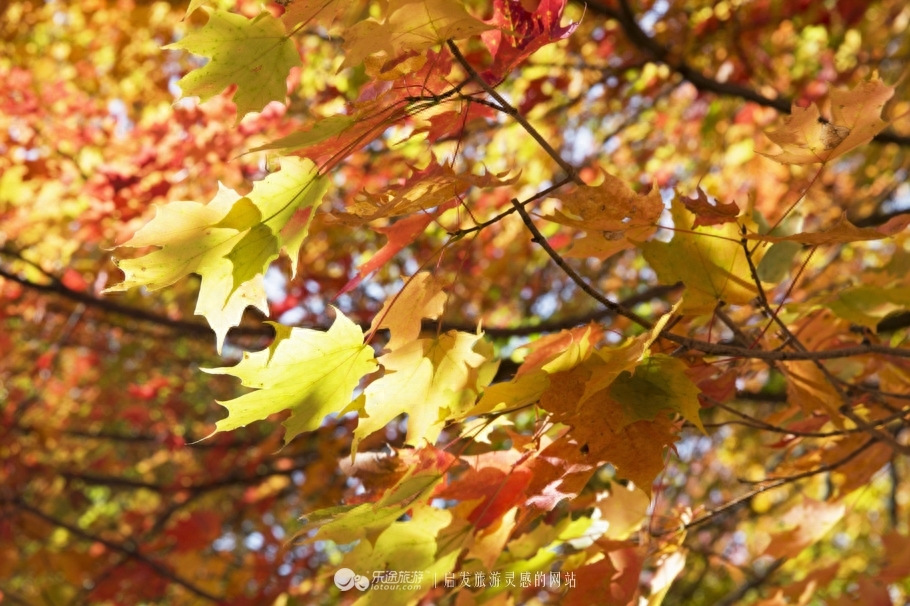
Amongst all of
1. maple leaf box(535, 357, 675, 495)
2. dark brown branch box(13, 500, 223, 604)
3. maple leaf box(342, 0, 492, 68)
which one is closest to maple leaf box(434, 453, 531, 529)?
maple leaf box(535, 357, 675, 495)

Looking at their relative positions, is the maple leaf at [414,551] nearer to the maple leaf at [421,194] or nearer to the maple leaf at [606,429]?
Result: the maple leaf at [606,429]

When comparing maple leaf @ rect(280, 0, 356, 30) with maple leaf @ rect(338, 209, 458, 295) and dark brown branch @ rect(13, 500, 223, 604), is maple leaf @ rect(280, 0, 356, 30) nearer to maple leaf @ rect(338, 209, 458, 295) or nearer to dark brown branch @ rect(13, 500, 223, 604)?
maple leaf @ rect(338, 209, 458, 295)

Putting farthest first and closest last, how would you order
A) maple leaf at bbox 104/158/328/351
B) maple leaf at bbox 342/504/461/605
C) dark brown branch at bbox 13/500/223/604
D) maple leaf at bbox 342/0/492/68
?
dark brown branch at bbox 13/500/223/604, maple leaf at bbox 342/504/461/605, maple leaf at bbox 104/158/328/351, maple leaf at bbox 342/0/492/68

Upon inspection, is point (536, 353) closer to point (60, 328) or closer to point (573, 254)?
point (573, 254)

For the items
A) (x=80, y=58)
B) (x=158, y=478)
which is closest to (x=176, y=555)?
(x=80, y=58)

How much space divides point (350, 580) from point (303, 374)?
395mm

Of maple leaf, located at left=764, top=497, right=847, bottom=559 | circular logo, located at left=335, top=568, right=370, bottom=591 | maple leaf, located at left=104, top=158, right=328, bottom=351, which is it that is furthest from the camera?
maple leaf, located at left=764, top=497, right=847, bottom=559

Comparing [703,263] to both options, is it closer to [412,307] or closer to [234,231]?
[412,307]

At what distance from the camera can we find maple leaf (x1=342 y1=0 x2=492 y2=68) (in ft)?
2.72

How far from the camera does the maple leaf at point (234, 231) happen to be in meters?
0.94

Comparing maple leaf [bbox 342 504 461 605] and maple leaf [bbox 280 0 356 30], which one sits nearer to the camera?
maple leaf [bbox 280 0 356 30]

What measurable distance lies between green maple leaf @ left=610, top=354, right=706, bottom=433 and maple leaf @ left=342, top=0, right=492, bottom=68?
0.38 m

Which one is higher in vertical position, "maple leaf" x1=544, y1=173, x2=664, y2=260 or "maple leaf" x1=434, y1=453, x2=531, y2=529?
"maple leaf" x1=544, y1=173, x2=664, y2=260

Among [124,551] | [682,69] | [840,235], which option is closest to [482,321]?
[840,235]
